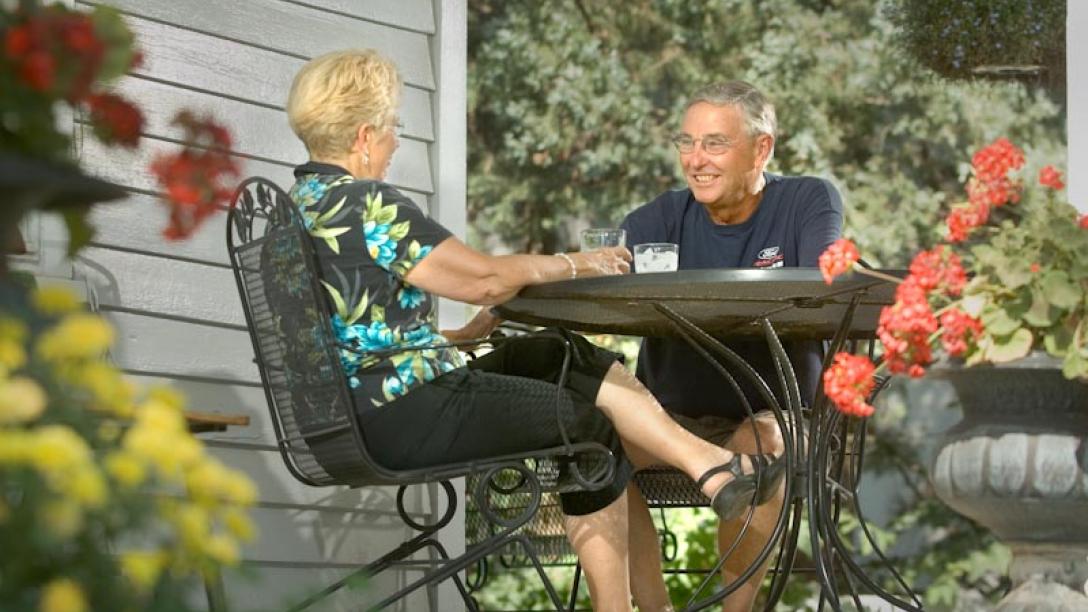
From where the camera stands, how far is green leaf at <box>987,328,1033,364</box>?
2205mm

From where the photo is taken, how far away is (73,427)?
1097mm

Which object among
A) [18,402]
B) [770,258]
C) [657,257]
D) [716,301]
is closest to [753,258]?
[770,258]

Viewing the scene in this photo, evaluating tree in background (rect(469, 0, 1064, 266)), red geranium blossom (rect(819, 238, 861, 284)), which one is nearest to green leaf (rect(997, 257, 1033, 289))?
red geranium blossom (rect(819, 238, 861, 284))

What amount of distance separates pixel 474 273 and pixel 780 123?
247 inches

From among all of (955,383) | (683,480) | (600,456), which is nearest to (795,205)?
(683,480)

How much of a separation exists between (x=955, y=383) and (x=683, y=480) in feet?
3.30

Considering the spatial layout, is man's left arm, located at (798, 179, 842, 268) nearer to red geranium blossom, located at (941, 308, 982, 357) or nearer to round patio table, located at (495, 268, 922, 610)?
round patio table, located at (495, 268, 922, 610)

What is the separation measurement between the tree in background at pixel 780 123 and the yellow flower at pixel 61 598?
7.00 metres

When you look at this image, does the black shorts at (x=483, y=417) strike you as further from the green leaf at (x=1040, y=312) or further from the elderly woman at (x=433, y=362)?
the green leaf at (x=1040, y=312)

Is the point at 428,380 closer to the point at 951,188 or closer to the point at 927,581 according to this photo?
the point at 927,581

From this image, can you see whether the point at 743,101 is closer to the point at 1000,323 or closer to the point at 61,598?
the point at 1000,323

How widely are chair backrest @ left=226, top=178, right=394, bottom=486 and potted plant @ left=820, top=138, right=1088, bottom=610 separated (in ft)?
2.75

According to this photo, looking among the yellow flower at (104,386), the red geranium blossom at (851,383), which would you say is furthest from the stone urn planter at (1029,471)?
the yellow flower at (104,386)

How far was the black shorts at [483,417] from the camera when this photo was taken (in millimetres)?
2613
